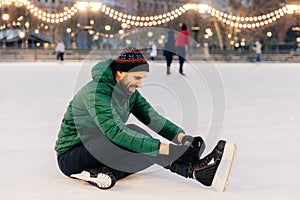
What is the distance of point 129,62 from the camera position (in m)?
3.17

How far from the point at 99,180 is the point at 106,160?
12 centimetres

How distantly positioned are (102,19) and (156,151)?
155 ft

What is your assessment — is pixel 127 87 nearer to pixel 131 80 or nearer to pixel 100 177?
pixel 131 80

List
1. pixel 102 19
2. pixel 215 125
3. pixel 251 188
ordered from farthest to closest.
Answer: pixel 102 19
pixel 215 125
pixel 251 188

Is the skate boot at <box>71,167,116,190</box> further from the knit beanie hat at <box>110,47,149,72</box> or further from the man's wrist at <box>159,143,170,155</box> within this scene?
the knit beanie hat at <box>110,47,149,72</box>

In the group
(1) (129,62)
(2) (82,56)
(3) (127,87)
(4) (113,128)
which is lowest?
(2) (82,56)

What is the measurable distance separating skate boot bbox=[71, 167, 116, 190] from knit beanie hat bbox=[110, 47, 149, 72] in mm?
576

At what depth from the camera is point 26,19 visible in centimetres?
4019

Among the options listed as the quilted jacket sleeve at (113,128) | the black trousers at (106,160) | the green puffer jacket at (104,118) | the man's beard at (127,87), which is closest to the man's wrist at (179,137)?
the green puffer jacket at (104,118)

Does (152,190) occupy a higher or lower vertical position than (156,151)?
lower

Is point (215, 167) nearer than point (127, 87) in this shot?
Yes

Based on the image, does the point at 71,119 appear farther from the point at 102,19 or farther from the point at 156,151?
the point at 102,19

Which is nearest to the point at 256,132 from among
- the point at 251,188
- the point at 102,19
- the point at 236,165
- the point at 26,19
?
the point at 236,165

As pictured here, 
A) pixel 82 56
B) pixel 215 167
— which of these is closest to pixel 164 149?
pixel 215 167
